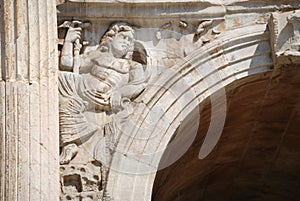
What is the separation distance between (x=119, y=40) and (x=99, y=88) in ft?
1.52

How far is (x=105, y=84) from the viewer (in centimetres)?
1412

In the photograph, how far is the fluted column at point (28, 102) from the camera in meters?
13.5

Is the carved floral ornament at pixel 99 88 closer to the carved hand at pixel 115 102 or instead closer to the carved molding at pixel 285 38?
the carved hand at pixel 115 102

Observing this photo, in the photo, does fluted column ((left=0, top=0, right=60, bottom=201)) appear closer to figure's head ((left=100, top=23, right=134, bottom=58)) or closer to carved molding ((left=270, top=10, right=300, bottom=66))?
figure's head ((left=100, top=23, right=134, bottom=58))

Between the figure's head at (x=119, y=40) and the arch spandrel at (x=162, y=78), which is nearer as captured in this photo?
the arch spandrel at (x=162, y=78)

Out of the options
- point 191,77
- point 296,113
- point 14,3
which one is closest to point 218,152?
point 296,113

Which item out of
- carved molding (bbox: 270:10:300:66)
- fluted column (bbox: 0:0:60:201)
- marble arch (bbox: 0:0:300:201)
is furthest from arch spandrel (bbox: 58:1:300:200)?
fluted column (bbox: 0:0:60:201)

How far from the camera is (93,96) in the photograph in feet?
46.1

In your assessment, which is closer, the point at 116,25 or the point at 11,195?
the point at 11,195

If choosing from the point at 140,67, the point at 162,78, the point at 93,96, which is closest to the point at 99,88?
the point at 93,96

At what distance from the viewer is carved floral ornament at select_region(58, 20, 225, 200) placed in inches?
546

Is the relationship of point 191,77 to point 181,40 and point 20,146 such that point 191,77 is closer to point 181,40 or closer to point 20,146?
point 181,40

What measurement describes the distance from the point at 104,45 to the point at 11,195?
5.33 ft

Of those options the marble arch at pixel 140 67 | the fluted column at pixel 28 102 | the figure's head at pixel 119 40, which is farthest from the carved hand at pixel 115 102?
the fluted column at pixel 28 102
